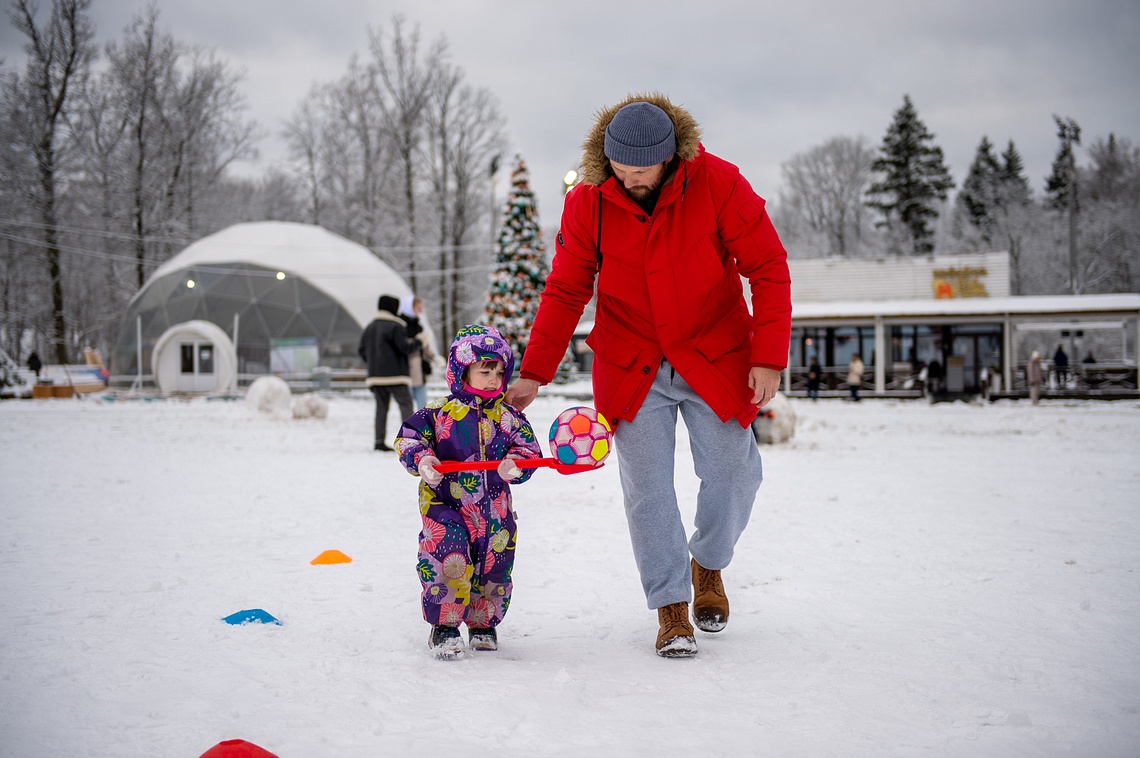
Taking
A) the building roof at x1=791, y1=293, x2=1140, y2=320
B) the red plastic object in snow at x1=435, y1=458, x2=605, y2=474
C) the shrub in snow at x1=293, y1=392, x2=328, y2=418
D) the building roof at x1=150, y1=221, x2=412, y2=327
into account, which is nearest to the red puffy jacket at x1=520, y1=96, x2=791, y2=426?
the red plastic object in snow at x1=435, y1=458, x2=605, y2=474

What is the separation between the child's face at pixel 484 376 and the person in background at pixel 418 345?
285 inches

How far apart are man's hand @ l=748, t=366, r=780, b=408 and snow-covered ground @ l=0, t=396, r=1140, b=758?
0.86 m

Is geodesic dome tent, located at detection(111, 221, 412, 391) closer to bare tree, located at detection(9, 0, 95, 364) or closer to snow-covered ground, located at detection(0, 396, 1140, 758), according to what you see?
bare tree, located at detection(9, 0, 95, 364)

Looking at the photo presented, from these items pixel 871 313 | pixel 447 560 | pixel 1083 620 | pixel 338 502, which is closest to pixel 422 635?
pixel 447 560

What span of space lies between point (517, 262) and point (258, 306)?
896 centimetres

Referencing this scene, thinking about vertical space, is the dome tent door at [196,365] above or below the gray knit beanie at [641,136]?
below

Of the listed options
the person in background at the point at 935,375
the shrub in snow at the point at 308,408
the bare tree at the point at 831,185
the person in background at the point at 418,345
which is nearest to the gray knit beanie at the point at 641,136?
the person in background at the point at 418,345

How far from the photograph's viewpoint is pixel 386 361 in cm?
1001

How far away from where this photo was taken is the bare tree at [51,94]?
103ft

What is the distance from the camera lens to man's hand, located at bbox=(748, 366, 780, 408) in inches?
114

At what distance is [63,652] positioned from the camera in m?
2.87

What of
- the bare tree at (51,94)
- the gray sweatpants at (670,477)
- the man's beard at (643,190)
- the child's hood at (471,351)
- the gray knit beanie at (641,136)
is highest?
the bare tree at (51,94)

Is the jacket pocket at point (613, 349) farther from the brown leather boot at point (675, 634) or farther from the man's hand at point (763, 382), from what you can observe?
the brown leather boot at point (675, 634)

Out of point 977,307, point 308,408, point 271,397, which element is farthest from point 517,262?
point 308,408
